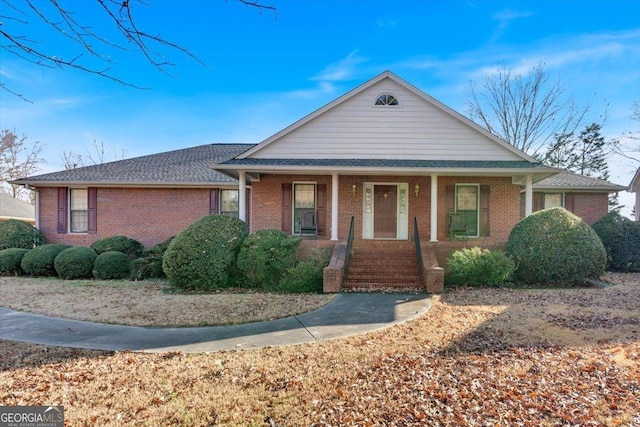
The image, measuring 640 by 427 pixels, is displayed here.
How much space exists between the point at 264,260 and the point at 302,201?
4.48 metres

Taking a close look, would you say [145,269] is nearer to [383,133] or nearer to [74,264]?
[74,264]

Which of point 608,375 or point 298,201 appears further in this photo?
point 298,201

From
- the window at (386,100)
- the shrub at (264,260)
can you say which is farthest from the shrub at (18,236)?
the window at (386,100)

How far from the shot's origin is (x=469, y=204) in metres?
13.9

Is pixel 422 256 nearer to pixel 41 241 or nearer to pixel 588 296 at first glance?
pixel 588 296

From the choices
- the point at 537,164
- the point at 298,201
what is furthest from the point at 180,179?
the point at 537,164

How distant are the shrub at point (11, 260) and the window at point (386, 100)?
14.2m

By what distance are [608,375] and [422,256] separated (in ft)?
21.4

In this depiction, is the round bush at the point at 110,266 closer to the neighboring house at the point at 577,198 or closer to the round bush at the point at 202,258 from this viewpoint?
the round bush at the point at 202,258

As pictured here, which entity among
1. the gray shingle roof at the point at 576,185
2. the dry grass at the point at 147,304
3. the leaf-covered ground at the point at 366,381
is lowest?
the dry grass at the point at 147,304

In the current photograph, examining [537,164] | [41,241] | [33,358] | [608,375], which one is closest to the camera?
[608,375]

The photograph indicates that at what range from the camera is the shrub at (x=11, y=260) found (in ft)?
42.6

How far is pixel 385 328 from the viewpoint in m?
6.11

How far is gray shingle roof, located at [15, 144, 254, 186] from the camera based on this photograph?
15305mm
